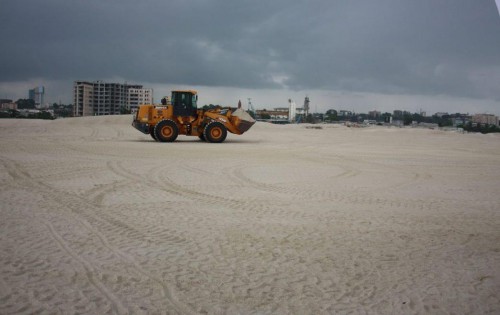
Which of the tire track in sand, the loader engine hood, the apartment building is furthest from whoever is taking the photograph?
the apartment building

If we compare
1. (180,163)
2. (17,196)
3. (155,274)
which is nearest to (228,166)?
(180,163)

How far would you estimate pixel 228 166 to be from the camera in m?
13.0

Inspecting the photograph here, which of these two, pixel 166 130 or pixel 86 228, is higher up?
pixel 166 130

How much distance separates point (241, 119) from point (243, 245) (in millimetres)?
18573

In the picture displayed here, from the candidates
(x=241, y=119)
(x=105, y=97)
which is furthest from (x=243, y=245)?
(x=105, y=97)

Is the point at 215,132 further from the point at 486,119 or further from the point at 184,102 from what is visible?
the point at 486,119

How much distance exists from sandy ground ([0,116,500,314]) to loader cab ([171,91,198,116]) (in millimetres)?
11897

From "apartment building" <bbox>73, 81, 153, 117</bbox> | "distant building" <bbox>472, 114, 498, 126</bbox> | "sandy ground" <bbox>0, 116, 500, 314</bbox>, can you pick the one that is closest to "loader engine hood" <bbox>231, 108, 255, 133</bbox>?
"sandy ground" <bbox>0, 116, 500, 314</bbox>

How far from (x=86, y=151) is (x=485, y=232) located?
46.6 feet

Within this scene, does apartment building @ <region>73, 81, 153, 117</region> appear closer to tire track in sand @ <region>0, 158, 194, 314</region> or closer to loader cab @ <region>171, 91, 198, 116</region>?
loader cab @ <region>171, 91, 198, 116</region>

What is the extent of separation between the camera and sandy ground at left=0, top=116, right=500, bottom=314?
3.73 meters

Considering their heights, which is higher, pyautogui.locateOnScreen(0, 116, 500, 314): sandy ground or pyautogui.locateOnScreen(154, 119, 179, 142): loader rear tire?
pyautogui.locateOnScreen(154, 119, 179, 142): loader rear tire

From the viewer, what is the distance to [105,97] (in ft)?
370

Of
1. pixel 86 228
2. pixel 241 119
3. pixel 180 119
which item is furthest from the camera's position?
pixel 241 119
